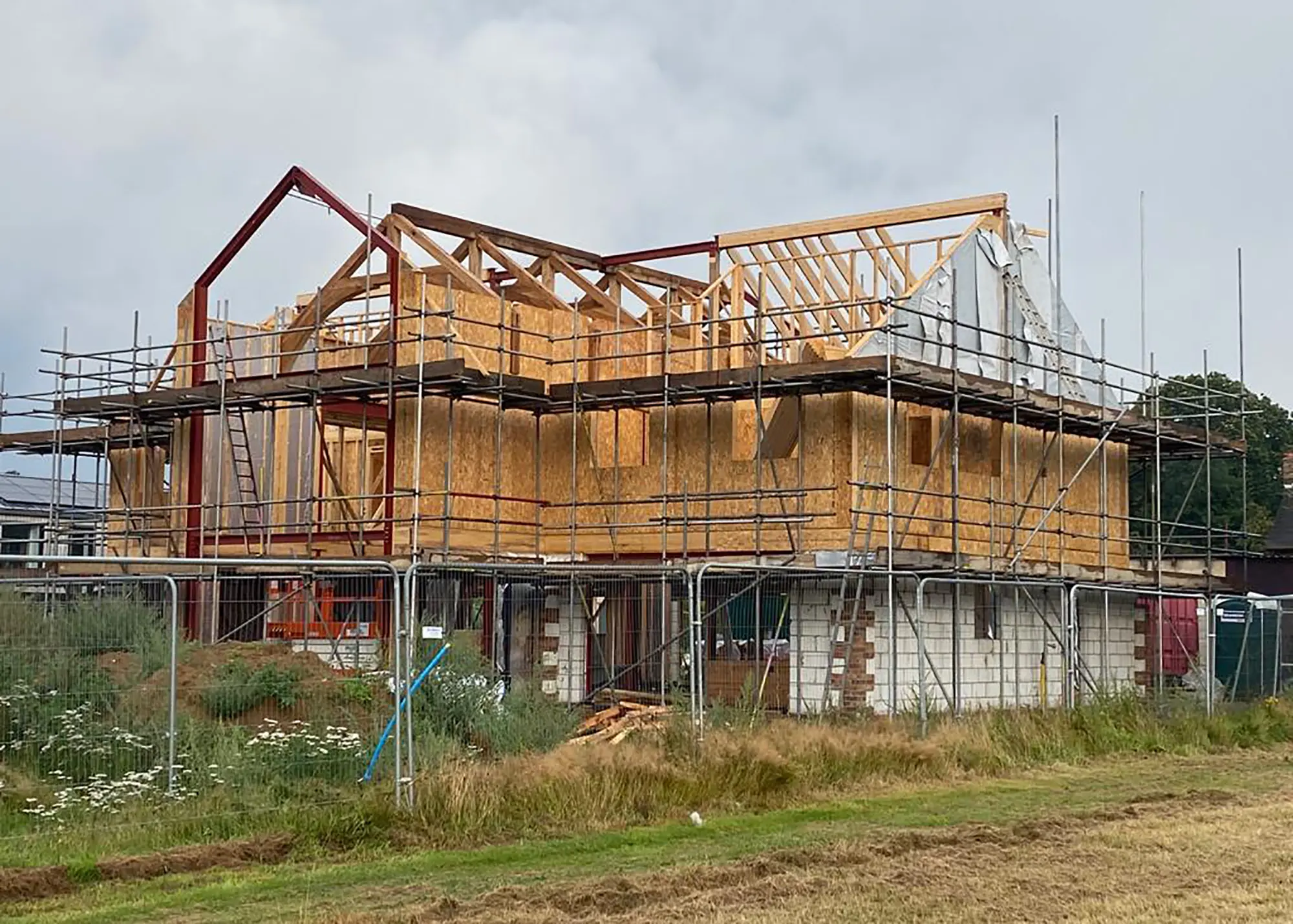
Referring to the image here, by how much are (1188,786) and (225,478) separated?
647 inches

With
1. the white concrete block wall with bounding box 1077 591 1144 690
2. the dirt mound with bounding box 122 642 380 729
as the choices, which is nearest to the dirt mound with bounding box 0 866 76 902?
the dirt mound with bounding box 122 642 380 729

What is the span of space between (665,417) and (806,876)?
43.2 feet

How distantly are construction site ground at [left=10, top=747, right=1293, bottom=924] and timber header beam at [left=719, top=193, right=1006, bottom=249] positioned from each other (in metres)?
12.5

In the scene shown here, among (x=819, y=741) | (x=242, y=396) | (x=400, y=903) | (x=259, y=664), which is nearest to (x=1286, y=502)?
(x=242, y=396)

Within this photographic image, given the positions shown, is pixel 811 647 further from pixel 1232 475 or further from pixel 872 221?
pixel 1232 475

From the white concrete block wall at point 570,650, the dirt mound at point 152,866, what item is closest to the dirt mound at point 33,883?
the dirt mound at point 152,866

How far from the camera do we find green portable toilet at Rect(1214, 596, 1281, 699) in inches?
1125

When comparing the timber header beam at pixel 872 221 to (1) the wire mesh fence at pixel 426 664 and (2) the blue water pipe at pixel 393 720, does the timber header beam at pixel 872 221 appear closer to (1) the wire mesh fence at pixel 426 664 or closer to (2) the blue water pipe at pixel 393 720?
(1) the wire mesh fence at pixel 426 664

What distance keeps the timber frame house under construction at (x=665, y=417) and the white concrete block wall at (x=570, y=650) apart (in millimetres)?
1840

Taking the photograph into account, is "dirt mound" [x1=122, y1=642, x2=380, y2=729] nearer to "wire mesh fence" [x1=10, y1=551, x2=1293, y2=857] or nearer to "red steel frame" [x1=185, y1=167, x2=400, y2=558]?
"wire mesh fence" [x1=10, y1=551, x2=1293, y2=857]

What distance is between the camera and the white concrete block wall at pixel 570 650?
63.1ft

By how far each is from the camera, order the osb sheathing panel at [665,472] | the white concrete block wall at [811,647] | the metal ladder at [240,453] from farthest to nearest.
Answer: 1. the metal ladder at [240,453]
2. the osb sheathing panel at [665,472]
3. the white concrete block wall at [811,647]

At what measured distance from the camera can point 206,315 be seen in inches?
1141

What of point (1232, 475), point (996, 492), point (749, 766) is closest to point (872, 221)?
point (996, 492)
